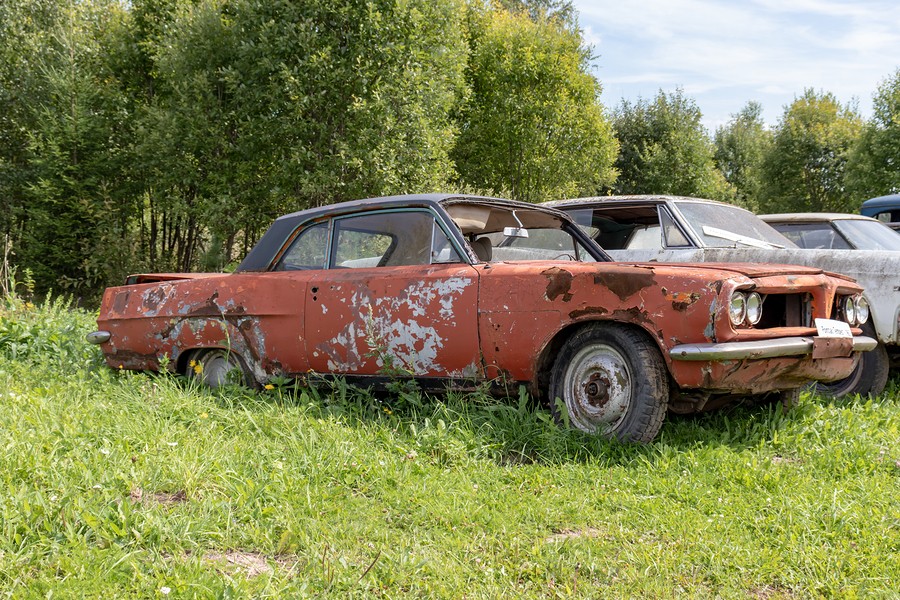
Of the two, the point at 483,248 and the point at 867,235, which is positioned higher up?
the point at 867,235

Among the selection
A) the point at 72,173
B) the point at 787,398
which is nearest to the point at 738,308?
the point at 787,398

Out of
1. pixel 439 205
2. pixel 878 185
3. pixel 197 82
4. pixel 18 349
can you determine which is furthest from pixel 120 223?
pixel 878 185

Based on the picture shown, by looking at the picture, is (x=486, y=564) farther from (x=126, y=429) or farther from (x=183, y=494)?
(x=126, y=429)

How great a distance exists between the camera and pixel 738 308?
3.96m

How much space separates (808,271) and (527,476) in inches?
82.9

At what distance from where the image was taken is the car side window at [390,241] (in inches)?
190

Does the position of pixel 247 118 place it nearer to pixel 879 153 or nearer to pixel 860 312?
pixel 860 312

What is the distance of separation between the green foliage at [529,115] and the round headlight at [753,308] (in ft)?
63.8

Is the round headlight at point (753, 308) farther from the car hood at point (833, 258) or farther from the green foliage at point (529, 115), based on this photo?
the green foliage at point (529, 115)

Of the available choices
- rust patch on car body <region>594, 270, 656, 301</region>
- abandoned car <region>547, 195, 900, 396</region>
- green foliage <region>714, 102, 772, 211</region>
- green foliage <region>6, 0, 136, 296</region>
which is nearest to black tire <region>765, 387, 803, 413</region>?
abandoned car <region>547, 195, 900, 396</region>

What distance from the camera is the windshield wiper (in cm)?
650

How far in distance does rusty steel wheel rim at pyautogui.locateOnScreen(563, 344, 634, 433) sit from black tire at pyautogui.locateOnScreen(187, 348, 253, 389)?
2.30 metres

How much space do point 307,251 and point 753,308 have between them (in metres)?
2.97

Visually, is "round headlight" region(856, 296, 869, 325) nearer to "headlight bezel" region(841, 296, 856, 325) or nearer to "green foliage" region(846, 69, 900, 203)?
"headlight bezel" region(841, 296, 856, 325)
